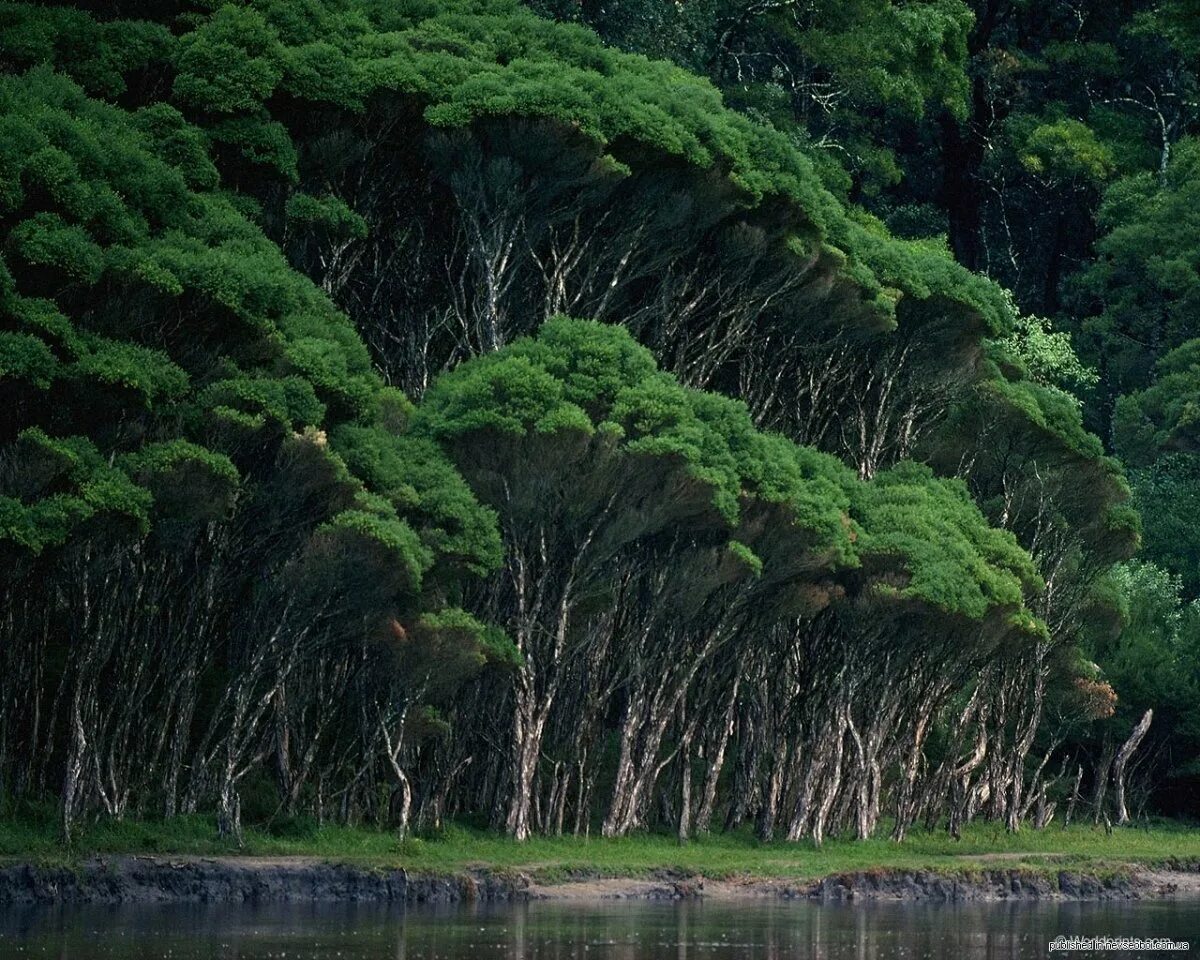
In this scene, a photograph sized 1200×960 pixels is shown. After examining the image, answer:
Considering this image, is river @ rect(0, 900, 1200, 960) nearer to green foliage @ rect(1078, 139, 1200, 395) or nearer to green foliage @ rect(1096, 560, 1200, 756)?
green foliage @ rect(1096, 560, 1200, 756)

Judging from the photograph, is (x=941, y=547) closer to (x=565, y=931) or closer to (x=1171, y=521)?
(x=565, y=931)

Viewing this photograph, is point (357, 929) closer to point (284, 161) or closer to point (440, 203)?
point (284, 161)

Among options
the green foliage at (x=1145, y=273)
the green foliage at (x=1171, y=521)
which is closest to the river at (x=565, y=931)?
the green foliage at (x=1171, y=521)

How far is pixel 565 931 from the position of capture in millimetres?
31422

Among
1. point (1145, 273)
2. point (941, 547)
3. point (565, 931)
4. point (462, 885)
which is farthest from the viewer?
point (1145, 273)

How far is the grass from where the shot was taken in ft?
123

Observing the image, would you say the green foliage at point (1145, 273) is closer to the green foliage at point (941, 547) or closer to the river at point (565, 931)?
the green foliage at point (941, 547)

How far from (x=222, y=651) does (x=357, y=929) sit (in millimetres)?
16307

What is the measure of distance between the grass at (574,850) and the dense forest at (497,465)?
2.10ft

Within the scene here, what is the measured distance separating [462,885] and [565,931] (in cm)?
636

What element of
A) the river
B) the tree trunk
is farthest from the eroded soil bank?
the tree trunk

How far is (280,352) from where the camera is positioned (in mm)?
37031

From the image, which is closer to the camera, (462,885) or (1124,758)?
(462,885)

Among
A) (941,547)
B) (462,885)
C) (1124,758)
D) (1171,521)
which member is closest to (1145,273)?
(1171,521)
